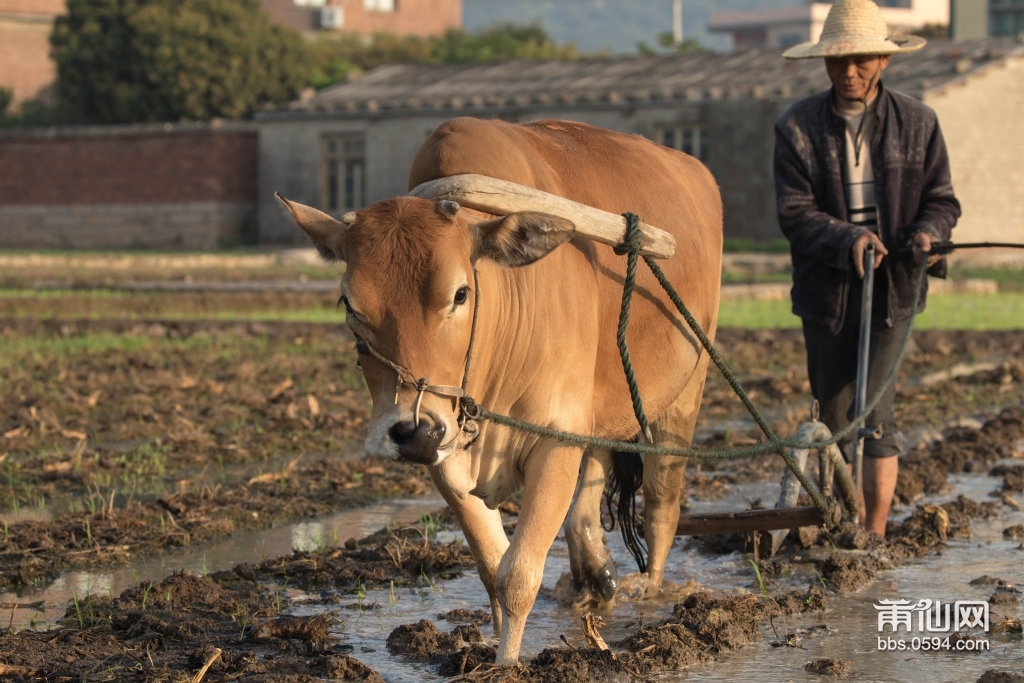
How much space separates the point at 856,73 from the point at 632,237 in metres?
1.84

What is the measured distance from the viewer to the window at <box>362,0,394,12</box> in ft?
196

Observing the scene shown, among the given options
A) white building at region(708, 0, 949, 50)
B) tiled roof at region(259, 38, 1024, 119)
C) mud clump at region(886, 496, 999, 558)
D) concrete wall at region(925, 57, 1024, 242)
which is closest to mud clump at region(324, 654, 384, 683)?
mud clump at region(886, 496, 999, 558)

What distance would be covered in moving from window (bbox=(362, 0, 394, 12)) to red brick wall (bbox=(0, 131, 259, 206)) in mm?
29320

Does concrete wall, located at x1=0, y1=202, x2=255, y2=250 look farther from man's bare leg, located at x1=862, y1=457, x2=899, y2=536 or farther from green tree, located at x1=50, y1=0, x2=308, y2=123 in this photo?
man's bare leg, located at x1=862, y1=457, x2=899, y2=536

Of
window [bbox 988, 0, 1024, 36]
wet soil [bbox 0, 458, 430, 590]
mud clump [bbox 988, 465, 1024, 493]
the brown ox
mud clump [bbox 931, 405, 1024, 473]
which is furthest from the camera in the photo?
window [bbox 988, 0, 1024, 36]

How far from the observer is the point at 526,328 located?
13.6ft

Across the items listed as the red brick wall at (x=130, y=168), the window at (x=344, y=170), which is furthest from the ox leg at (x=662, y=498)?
the red brick wall at (x=130, y=168)

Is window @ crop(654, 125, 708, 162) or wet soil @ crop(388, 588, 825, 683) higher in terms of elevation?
window @ crop(654, 125, 708, 162)

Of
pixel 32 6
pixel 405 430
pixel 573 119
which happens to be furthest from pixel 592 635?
pixel 32 6

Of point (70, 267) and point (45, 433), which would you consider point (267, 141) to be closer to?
point (70, 267)

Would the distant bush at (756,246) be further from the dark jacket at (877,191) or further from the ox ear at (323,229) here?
the ox ear at (323,229)

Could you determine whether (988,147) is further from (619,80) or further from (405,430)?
(405,430)

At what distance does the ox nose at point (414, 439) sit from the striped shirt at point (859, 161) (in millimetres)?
2812

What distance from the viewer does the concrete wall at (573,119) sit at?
26469 mm
